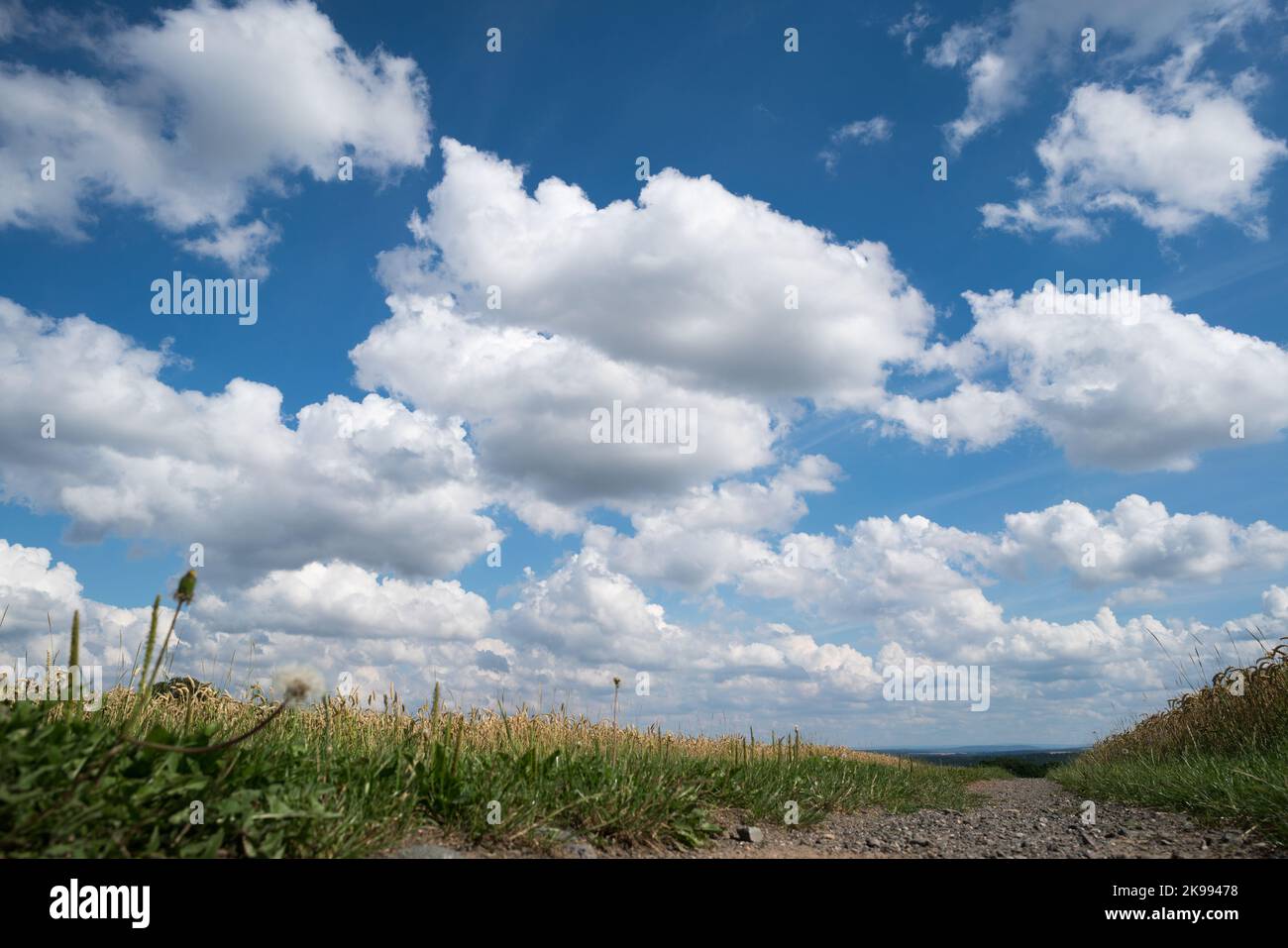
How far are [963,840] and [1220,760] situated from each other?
5.41 meters

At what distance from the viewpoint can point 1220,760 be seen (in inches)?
434

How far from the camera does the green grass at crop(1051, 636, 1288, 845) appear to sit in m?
7.72

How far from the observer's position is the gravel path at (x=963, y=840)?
611 cm

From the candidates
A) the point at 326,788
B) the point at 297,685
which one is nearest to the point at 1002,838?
the point at 326,788

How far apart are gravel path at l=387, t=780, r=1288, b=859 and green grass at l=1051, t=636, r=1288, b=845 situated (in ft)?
0.98

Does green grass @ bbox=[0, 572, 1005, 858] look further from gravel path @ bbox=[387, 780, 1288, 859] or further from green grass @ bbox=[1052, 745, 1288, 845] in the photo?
green grass @ bbox=[1052, 745, 1288, 845]

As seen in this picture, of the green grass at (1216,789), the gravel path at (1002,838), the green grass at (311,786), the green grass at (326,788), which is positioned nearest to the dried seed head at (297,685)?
the green grass at (311,786)

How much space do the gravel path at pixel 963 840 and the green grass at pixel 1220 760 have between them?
0.30m

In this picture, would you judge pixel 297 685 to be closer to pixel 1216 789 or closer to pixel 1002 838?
pixel 1002 838

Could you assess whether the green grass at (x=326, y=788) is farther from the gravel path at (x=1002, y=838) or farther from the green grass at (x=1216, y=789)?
the green grass at (x=1216, y=789)

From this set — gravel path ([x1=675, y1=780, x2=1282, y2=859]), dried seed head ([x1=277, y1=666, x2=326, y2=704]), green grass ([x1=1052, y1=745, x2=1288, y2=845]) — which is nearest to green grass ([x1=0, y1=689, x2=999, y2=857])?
gravel path ([x1=675, y1=780, x2=1282, y2=859])

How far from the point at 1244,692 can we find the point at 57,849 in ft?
49.9
